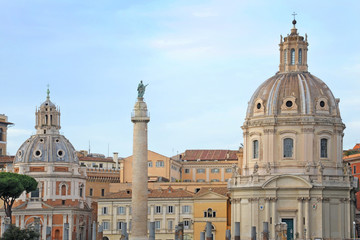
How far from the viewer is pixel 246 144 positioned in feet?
366

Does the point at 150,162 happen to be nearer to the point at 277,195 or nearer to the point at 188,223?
the point at 188,223

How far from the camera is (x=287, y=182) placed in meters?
106

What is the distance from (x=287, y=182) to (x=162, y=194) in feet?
62.8

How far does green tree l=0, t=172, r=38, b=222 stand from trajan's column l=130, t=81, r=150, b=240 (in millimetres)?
22845

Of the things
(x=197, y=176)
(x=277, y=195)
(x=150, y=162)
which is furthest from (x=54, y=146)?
(x=277, y=195)

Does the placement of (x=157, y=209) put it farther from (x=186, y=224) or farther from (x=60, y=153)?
(x=60, y=153)

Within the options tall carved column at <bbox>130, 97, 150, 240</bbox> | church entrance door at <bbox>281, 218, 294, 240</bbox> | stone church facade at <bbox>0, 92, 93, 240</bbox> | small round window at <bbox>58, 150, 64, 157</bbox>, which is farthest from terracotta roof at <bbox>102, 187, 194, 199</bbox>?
tall carved column at <bbox>130, 97, 150, 240</bbox>

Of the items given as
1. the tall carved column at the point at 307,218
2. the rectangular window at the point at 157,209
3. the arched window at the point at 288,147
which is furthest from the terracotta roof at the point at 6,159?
the tall carved column at the point at 307,218

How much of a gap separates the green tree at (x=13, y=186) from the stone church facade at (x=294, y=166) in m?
25.3

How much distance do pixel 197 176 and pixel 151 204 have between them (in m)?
27.9

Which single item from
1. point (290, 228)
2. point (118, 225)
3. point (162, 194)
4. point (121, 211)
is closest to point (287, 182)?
point (290, 228)

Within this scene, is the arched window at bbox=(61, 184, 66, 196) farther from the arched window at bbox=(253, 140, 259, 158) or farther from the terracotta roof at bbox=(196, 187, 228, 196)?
the arched window at bbox=(253, 140, 259, 158)

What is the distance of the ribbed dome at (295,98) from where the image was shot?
4272 inches

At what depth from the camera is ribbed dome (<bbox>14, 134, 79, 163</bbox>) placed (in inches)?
5059
